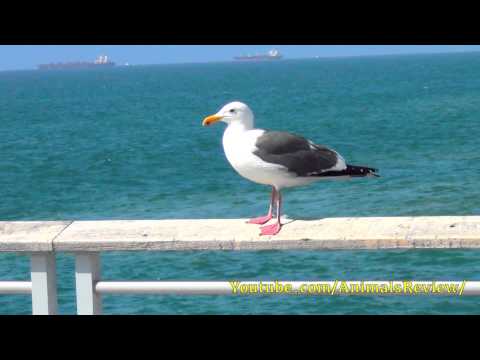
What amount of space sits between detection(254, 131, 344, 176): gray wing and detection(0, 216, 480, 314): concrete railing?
1.02 m

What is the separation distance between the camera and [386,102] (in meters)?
90.9

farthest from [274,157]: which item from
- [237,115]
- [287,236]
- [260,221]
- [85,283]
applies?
[85,283]

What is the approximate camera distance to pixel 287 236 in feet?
15.1

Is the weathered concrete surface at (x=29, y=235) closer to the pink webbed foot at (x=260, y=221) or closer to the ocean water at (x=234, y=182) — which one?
the pink webbed foot at (x=260, y=221)

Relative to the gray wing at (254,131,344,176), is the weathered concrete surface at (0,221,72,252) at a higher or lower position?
lower

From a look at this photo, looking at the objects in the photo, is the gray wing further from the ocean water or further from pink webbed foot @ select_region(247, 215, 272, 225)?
the ocean water

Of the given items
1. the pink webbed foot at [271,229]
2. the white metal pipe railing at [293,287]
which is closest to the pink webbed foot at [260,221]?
the pink webbed foot at [271,229]

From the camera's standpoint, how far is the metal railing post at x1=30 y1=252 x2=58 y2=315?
4578mm

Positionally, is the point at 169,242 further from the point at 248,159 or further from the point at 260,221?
the point at 248,159

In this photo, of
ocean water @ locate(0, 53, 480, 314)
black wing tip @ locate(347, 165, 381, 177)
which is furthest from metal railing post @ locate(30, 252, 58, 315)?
black wing tip @ locate(347, 165, 381, 177)

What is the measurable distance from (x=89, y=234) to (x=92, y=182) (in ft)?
134

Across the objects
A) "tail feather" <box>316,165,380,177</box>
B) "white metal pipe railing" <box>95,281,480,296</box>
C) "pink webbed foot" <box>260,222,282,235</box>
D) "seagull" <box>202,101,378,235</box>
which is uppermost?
"seagull" <box>202,101,378,235</box>

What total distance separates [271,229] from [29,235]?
1198 mm
